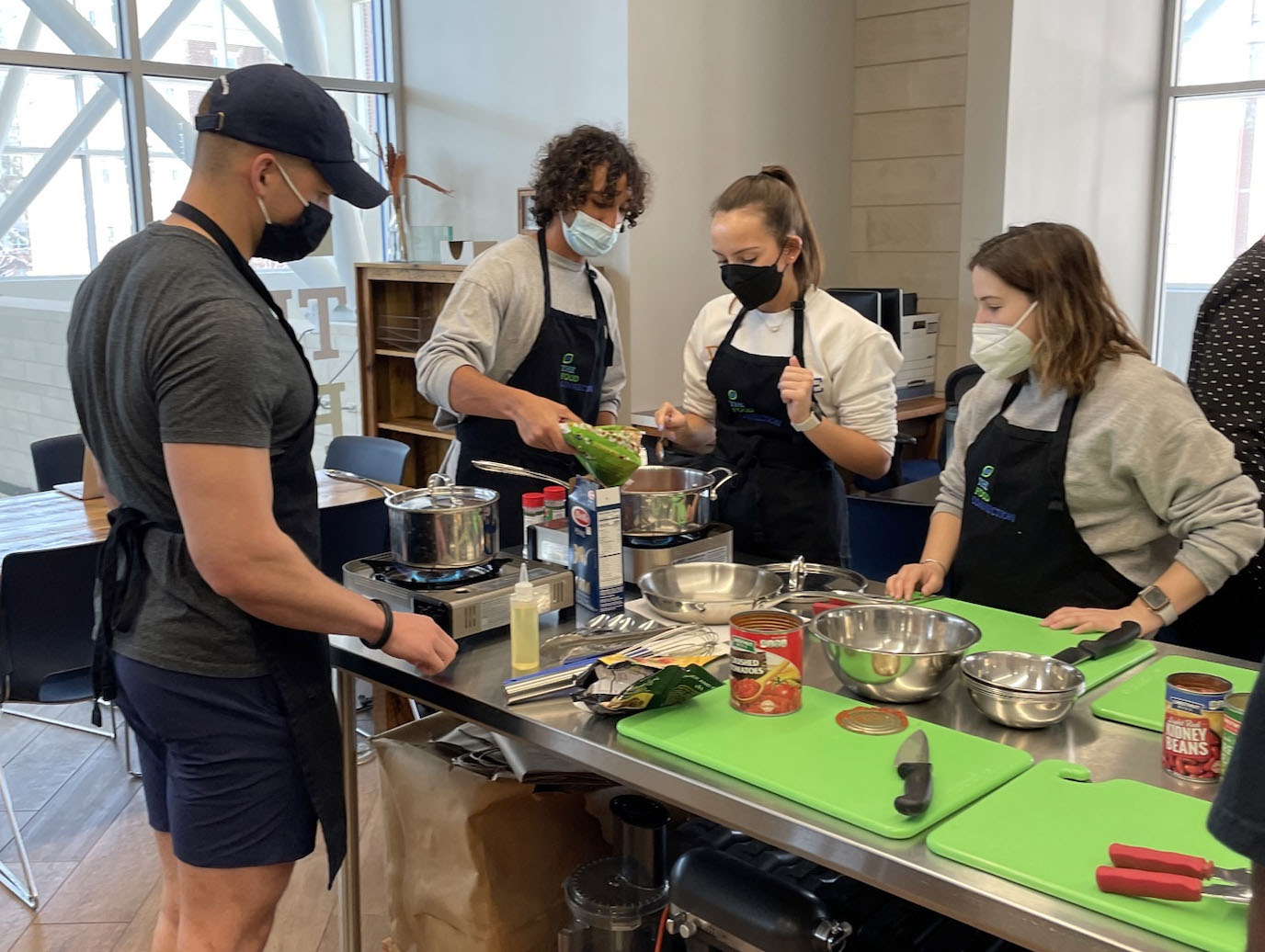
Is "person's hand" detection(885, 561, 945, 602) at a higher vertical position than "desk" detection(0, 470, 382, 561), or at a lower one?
higher

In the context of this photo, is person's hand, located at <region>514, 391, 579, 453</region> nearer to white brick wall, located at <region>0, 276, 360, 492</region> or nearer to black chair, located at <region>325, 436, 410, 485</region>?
black chair, located at <region>325, 436, 410, 485</region>

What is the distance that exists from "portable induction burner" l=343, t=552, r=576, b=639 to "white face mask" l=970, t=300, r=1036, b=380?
807mm

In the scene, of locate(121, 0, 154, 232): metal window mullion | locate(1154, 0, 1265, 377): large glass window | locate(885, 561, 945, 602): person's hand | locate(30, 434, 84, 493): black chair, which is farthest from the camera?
locate(1154, 0, 1265, 377): large glass window

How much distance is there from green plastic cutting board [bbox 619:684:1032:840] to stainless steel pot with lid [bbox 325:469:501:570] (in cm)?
49

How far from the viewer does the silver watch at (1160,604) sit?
70.6 inches

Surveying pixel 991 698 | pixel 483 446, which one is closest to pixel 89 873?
pixel 483 446

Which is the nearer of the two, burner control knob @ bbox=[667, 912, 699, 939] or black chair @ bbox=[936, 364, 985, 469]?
burner control knob @ bbox=[667, 912, 699, 939]

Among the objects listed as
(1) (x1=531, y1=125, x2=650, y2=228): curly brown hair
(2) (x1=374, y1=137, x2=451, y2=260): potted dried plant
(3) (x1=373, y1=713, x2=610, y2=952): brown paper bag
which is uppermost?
(2) (x1=374, y1=137, x2=451, y2=260): potted dried plant

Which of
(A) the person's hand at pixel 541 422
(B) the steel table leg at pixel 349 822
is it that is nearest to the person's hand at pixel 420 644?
(B) the steel table leg at pixel 349 822


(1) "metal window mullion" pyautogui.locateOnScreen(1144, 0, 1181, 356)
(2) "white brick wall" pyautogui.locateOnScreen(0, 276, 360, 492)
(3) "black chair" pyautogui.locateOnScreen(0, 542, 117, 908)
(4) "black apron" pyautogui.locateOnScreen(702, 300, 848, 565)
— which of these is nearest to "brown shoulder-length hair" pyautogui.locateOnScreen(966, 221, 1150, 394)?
(4) "black apron" pyautogui.locateOnScreen(702, 300, 848, 565)

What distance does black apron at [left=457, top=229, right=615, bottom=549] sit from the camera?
2732 mm

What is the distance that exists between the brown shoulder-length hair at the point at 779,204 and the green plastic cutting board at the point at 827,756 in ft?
3.80

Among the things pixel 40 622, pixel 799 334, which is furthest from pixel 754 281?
pixel 40 622

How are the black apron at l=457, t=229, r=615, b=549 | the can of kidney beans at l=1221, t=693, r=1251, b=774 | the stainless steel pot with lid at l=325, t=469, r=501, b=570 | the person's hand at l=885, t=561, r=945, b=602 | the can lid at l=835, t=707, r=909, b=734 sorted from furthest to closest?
the black apron at l=457, t=229, r=615, b=549 < the person's hand at l=885, t=561, r=945, b=602 < the stainless steel pot with lid at l=325, t=469, r=501, b=570 < the can lid at l=835, t=707, r=909, b=734 < the can of kidney beans at l=1221, t=693, r=1251, b=774
